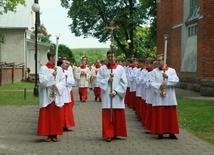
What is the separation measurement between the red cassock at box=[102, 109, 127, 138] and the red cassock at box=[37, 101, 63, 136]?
→ 106 centimetres

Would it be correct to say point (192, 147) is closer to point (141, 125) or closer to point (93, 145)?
point (93, 145)

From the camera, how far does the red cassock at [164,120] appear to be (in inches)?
490

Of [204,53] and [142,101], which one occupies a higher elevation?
[204,53]

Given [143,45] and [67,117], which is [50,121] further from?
[143,45]

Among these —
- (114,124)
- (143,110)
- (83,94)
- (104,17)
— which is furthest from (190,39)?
(104,17)

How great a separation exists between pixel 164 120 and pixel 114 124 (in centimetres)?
127

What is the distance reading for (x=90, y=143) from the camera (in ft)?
38.4

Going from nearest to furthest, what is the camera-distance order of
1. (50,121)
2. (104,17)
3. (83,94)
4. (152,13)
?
(50,121)
(83,94)
(152,13)
(104,17)

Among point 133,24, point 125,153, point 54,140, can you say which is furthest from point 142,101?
point 133,24

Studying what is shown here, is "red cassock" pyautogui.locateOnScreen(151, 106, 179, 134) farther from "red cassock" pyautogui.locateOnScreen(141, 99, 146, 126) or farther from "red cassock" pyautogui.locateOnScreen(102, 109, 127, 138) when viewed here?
"red cassock" pyautogui.locateOnScreen(141, 99, 146, 126)

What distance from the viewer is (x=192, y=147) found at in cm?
1124

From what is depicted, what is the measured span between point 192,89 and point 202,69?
4447 mm

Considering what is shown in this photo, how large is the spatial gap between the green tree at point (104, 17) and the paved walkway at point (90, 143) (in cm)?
4534

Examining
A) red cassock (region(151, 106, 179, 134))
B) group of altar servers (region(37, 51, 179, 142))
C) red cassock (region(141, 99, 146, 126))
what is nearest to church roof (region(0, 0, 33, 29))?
red cassock (region(141, 99, 146, 126))
